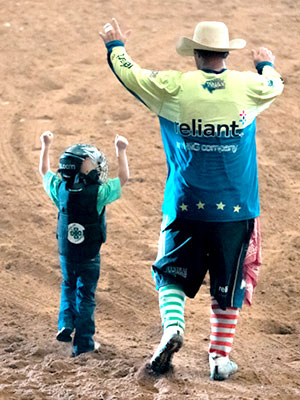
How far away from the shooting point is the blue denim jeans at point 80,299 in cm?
635

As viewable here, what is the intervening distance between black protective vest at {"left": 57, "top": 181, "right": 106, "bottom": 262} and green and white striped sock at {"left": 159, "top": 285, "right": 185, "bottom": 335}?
0.60 meters

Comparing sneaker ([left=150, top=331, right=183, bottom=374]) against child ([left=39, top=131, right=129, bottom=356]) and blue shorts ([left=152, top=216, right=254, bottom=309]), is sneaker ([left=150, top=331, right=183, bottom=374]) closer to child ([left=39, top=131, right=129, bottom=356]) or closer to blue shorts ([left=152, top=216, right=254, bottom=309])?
blue shorts ([left=152, top=216, right=254, bottom=309])

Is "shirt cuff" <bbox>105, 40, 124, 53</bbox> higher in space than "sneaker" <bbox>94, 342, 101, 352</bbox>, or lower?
higher

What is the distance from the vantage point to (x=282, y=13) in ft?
44.7

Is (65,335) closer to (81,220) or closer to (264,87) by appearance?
(81,220)

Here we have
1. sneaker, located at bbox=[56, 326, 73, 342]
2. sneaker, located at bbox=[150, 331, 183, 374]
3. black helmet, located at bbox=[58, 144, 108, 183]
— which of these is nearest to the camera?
sneaker, located at bbox=[150, 331, 183, 374]

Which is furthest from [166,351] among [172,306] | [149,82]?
[149,82]

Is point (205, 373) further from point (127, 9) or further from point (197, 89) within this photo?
point (127, 9)

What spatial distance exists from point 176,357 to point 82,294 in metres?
0.84

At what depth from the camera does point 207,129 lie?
5797mm

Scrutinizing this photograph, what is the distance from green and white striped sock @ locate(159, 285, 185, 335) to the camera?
593cm

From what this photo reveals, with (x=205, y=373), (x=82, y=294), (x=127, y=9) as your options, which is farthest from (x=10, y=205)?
(x=127, y=9)

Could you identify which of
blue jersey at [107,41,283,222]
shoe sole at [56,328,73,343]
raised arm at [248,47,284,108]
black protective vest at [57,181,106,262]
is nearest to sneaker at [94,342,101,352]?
shoe sole at [56,328,73,343]

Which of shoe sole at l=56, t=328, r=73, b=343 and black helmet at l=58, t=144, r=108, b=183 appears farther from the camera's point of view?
shoe sole at l=56, t=328, r=73, b=343
